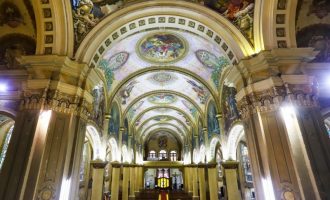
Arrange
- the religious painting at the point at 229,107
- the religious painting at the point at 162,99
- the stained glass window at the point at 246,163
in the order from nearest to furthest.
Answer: the religious painting at the point at 229,107, the stained glass window at the point at 246,163, the religious painting at the point at 162,99

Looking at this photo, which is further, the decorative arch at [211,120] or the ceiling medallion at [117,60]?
the decorative arch at [211,120]

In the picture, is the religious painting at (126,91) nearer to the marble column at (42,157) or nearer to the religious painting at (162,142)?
the marble column at (42,157)

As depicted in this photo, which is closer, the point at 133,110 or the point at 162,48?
the point at 162,48

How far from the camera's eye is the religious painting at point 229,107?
11.4 meters

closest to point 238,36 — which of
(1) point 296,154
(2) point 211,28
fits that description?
(2) point 211,28

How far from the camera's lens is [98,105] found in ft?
39.1

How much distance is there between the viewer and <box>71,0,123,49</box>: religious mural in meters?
8.39

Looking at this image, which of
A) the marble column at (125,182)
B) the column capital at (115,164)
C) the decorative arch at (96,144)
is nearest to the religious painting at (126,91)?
the decorative arch at (96,144)

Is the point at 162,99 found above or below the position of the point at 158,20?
above

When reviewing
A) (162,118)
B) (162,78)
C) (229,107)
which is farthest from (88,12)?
(162,118)

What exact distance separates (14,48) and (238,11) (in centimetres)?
931

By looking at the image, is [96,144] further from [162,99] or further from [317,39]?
[317,39]

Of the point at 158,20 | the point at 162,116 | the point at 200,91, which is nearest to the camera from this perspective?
the point at 158,20

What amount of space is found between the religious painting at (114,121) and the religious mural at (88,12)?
6802 mm
